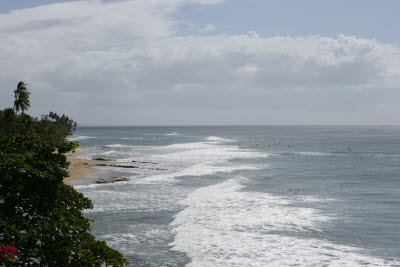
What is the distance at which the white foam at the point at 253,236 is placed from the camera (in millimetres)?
18391

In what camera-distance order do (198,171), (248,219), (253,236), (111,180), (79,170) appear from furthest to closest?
(198,171) < (79,170) < (111,180) < (248,219) < (253,236)

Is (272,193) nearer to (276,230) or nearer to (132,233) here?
(276,230)

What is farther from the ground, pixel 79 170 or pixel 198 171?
pixel 79 170

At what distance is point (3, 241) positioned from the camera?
9289mm

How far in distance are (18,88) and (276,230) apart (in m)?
49.6

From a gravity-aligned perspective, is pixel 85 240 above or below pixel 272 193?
above

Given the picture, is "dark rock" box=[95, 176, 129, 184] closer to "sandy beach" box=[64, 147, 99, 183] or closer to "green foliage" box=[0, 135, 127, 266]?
"sandy beach" box=[64, 147, 99, 183]

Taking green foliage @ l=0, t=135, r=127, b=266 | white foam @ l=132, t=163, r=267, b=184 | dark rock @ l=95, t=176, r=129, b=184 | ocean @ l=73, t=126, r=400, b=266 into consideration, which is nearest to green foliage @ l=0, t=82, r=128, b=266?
green foliage @ l=0, t=135, r=127, b=266

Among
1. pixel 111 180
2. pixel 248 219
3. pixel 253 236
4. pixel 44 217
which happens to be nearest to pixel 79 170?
pixel 111 180

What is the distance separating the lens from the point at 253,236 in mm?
21938

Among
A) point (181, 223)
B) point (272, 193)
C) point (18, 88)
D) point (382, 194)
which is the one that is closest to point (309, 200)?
point (272, 193)

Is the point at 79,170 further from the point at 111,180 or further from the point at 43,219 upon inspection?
the point at 43,219

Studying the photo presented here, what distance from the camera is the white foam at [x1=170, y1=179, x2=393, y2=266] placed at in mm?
18391

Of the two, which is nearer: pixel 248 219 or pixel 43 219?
pixel 43 219
